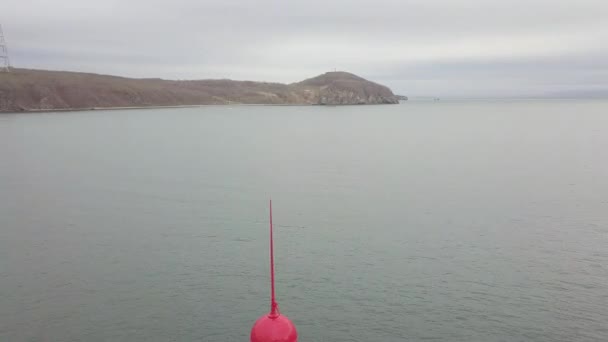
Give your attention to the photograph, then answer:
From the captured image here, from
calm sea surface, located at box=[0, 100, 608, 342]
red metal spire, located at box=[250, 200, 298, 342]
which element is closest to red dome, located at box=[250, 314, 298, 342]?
red metal spire, located at box=[250, 200, 298, 342]

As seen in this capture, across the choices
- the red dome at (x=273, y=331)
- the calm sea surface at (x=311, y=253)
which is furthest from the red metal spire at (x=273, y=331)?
the calm sea surface at (x=311, y=253)

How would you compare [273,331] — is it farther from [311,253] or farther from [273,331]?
[311,253]

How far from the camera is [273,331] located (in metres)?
7.26

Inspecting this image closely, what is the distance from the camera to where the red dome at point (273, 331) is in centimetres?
721

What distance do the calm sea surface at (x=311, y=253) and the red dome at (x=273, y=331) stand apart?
25.1ft

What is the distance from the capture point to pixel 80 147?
63906 millimetres

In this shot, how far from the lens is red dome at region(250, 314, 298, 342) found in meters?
7.21

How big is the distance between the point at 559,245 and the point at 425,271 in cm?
747

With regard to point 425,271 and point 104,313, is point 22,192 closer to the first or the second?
point 104,313

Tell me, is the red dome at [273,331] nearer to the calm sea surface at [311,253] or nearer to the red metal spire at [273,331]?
the red metal spire at [273,331]

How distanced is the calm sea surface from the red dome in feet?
25.1

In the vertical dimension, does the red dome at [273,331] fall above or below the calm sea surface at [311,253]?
above

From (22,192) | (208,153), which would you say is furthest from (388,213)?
(208,153)

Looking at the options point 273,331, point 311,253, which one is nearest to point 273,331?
point 273,331
